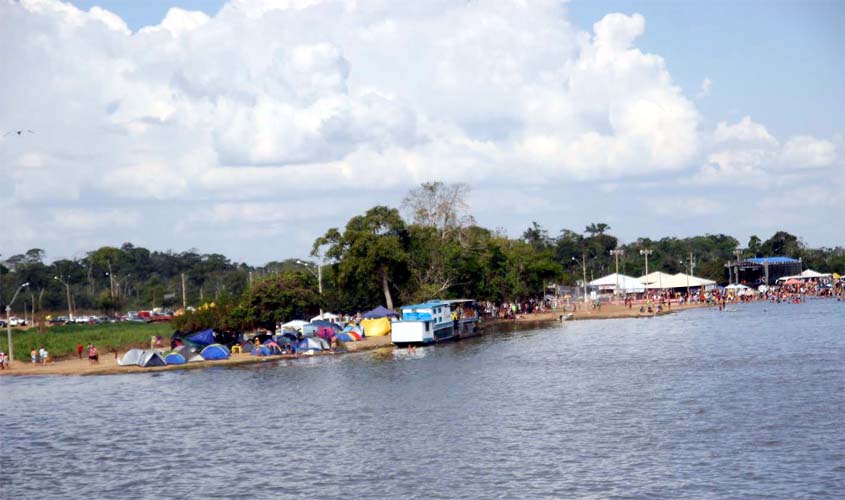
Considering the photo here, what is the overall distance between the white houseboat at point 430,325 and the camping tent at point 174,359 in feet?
55.3

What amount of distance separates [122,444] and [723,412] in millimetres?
23343

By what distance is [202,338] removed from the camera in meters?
67.8

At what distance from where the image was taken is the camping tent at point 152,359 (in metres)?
61.1

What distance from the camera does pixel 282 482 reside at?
29.7 m

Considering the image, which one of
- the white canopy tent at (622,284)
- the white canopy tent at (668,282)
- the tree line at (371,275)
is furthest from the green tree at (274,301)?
the white canopy tent at (668,282)

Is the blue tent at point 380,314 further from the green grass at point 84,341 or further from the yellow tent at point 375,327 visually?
the green grass at point 84,341

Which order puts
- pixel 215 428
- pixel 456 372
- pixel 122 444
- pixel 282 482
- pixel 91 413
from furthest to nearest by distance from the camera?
pixel 456 372 < pixel 91 413 < pixel 215 428 < pixel 122 444 < pixel 282 482

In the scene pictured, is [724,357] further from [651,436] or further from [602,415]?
[651,436]

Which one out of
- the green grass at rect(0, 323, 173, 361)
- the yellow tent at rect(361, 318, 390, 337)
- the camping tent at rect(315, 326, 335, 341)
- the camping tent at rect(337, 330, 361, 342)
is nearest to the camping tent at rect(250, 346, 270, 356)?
the camping tent at rect(315, 326, 335, 341)

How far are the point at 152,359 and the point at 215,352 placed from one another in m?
4.42

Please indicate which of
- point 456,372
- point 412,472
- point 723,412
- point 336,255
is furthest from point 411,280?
point 412,472

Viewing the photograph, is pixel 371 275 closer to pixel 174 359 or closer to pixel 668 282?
pixel 174 359

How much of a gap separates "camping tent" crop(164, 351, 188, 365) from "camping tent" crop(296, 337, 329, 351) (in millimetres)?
8582

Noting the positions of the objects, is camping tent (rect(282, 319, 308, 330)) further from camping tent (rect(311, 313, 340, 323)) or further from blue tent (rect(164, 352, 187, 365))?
blue tent (rect(164, 352, 187, 365))
